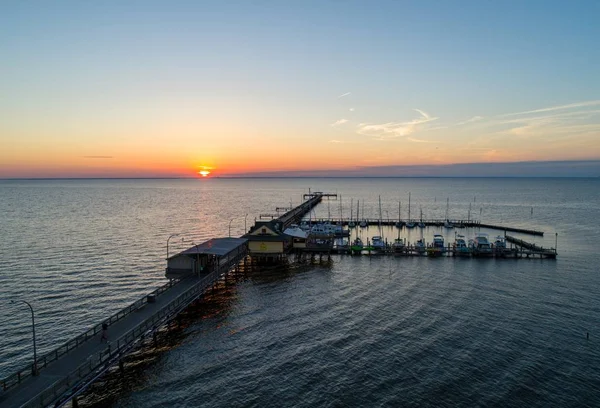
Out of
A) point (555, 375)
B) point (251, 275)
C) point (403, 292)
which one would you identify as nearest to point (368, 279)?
point (403, 292)

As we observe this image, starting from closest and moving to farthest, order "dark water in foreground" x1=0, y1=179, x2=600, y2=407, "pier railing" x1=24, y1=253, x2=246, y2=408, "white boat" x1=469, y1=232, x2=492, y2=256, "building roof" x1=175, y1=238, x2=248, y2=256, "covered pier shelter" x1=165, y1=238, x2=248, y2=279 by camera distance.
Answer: "pier railing" x1=24, y1=253, x2=246, y2=408
"dark water in foreground" x1=0, y1=179, x2=600, y2=407
"covered pier shelter" x1=165, y1=238, x2=248, y2=279
"building roof" x1=175, y1=238, x2=248, y2=256
"white boat" x1=469, y1=232, x2=492, y2=256

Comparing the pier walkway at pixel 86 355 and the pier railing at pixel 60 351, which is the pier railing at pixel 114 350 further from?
the pier railing at pixel 60 351

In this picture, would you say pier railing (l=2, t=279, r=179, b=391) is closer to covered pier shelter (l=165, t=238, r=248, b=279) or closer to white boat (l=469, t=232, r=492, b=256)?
covered pier shelter (l=165, t=238, r=248, b=279)

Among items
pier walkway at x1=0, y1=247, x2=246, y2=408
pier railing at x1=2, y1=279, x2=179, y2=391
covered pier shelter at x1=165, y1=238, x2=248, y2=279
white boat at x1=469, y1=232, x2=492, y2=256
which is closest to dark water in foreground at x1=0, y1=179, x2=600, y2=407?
pier walkway at x1=0, y1=247, x2=246, y2=408

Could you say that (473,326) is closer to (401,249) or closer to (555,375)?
(555,375)

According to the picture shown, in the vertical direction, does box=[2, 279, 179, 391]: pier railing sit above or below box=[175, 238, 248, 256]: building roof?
below

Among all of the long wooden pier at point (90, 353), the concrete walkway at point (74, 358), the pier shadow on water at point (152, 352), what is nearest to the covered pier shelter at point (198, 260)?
the long wooden pier at point (90, 353)

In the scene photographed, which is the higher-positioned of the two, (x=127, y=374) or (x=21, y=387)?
(x=21, y=387)
